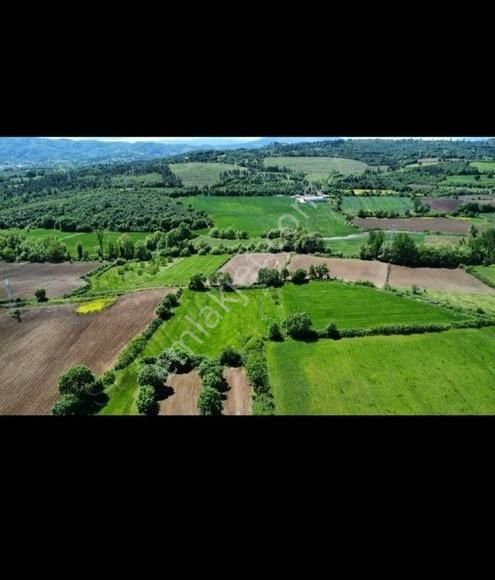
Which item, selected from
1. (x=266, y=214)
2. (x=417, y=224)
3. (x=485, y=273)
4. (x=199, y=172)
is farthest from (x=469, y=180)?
(x=199, y=172)

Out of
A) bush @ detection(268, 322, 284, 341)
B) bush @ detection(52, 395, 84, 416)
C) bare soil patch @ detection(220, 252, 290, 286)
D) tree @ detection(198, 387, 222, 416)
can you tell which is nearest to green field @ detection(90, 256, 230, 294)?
bare soil patch @ detection(220, 252, 290, 286)

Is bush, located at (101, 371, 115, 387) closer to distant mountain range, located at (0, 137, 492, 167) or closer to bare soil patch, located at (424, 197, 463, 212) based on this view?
distant mountain range, located at (0, 137, 492, 167)

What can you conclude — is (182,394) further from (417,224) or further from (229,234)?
(417,224)

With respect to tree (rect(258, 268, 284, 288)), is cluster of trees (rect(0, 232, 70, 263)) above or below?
above
